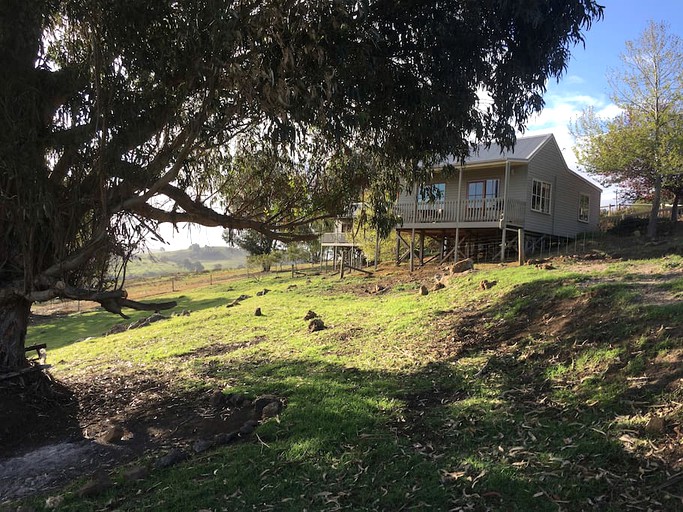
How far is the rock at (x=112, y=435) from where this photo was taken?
621cm

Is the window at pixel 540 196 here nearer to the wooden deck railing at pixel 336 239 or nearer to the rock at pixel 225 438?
the wooden deck railing at pixel 336 239

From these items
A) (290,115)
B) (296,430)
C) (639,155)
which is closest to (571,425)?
(296,430)

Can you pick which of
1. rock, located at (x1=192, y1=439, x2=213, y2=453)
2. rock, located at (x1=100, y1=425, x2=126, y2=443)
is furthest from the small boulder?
rock, located at (x1=100, y1=425, x2=126, y2=443)

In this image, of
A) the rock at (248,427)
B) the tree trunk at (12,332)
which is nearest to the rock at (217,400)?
the rock at (248,427)

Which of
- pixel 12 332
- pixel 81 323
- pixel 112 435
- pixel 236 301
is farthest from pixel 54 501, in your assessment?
pixel 81 323

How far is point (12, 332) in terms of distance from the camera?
7719 mm

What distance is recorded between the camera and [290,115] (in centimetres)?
642

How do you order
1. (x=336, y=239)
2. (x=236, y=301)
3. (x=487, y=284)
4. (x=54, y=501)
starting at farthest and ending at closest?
(x=336, y=239) → (x=236, y=301) → (x=487, y=284) → (x=54, y=501)

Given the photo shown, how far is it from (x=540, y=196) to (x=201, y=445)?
2053 cm

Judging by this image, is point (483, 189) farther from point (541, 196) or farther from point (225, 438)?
point (225, 438)

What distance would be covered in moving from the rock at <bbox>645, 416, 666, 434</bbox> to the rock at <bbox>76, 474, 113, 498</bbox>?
498 centimetres

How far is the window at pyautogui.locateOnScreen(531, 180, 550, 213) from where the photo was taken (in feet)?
72.9

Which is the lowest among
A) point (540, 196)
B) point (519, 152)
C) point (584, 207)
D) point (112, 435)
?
point (112, 435)

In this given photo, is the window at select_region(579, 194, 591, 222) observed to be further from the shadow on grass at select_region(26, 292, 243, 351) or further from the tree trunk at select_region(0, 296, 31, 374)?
the tree trunk at select_region(0, 296, 31, 374)
